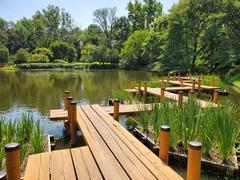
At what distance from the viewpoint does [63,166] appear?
140 inches

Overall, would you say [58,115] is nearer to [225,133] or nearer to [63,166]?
[63,166]

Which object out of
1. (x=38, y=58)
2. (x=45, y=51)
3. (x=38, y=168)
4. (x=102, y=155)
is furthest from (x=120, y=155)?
(x=45, y=51)

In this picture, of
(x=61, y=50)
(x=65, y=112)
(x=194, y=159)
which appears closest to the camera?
(x=194, y=159)

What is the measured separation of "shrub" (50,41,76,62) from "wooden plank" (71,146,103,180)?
45971mm

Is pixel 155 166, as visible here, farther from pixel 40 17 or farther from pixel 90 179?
pixel 40 17

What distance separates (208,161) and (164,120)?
126 cm

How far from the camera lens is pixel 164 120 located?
209 inches

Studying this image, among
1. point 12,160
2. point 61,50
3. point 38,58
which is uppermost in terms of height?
point 61,50

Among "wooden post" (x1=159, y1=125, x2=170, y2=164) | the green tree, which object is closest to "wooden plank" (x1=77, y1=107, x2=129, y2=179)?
"wooden post" (x1=159, y1=125, x2=170, y2=164)

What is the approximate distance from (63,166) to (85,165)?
0.33 m

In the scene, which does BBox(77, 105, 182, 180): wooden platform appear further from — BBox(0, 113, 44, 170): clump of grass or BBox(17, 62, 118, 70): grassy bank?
BBox(17, 62, 118, 70): grassy bank

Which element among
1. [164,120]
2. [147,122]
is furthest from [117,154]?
[147,122]

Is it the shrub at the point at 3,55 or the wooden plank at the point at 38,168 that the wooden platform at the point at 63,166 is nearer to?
the wooden plank at the point at 38,168

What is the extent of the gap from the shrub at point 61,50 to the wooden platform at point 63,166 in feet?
151
